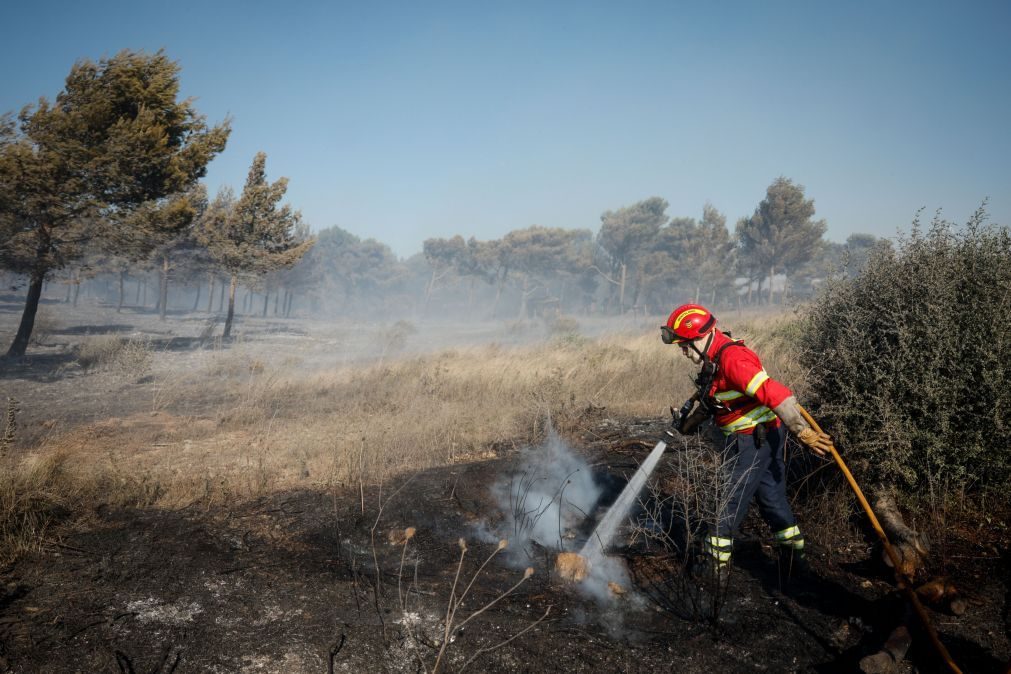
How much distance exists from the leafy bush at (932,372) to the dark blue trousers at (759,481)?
840 millimetres

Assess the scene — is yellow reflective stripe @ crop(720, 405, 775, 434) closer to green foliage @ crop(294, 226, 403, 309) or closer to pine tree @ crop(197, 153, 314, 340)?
pine tree @ crop(197, 153, 314, 340)

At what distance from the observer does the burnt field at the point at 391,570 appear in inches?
110

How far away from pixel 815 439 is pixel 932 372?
145 cm

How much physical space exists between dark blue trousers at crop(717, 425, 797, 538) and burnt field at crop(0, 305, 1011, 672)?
1.34 feet

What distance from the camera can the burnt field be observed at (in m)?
2.80

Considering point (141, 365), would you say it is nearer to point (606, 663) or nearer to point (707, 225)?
point (606, 663)

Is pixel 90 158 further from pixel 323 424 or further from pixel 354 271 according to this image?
pixel 354 271

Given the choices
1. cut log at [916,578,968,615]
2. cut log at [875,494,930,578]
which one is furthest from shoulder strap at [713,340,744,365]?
cut log at [916,578,968,615]

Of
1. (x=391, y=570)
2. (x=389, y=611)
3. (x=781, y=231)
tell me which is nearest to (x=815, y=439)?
(x=389, y=611)

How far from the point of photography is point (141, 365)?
13594 mm

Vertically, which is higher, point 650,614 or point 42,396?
point 650,614

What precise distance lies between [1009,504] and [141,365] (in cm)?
1676

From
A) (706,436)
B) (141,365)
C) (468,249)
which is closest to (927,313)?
(706,436)

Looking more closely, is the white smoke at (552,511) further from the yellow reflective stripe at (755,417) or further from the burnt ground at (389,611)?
the yellow reflective stripe at (755,417)
